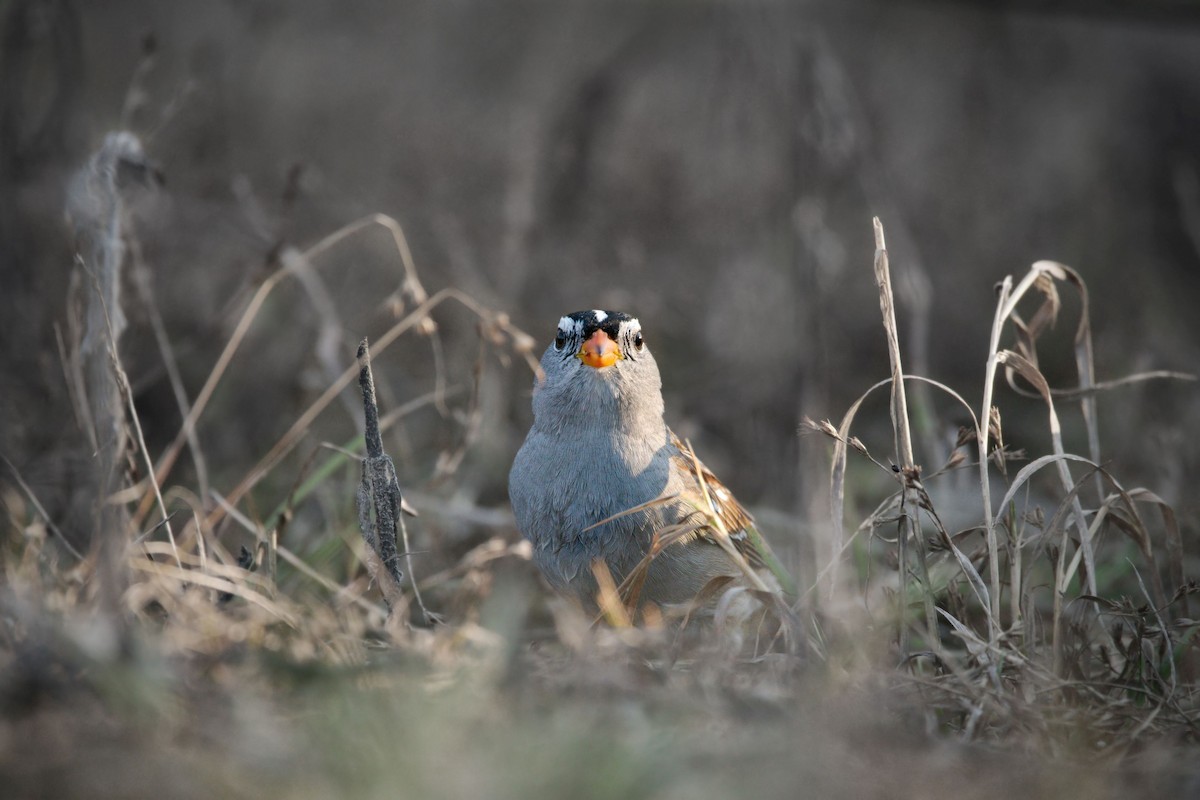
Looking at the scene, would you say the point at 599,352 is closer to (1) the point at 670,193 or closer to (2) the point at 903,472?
(2) the point at 903,472

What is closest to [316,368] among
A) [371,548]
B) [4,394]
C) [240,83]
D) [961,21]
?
[4,394]

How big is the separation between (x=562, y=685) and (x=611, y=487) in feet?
3.27

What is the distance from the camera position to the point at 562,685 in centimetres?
188

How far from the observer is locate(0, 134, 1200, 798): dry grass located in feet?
4.87

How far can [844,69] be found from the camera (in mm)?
6391

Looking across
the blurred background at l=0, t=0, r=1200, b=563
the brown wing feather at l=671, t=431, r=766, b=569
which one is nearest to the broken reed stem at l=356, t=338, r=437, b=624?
the brown wing feather at l=671, t=431, r=766, b=569

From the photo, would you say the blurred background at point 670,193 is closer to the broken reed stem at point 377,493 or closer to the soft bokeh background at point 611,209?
the soft bokeh background at point 611,209

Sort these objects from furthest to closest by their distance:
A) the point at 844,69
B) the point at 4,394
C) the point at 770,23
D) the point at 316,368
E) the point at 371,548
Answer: the point at 844,69 < the point at 770,23 < the point at 316,368 < the point at 4,394 < the point at 371,548

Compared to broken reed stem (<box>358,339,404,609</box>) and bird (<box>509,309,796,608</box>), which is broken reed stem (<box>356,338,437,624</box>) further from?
bird (<box>509,309,796,608</box>)

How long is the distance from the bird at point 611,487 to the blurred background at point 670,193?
36.2 inches

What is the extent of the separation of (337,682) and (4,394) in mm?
2352

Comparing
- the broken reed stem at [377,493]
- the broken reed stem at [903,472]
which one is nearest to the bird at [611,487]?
the broken reed stem at [903,472]

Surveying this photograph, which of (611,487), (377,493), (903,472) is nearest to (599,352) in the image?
(611,487)

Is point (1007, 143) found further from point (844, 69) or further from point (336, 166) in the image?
point (336, 166)
